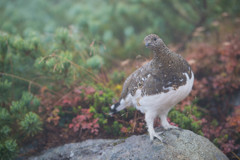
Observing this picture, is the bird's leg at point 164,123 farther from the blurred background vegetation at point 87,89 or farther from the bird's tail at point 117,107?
the bird's tail at point 117,107

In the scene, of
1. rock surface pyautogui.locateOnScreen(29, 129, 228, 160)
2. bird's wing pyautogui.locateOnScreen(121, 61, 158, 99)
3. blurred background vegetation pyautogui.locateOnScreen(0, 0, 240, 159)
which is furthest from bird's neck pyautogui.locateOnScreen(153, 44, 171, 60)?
rock surface pyautogui.locateOnScreen(29, 129, 228, 160)

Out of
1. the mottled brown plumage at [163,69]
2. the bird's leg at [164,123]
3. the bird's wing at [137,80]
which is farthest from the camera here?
the bird's leg at [164,123]

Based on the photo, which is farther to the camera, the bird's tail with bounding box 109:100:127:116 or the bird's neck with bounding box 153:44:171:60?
the bird's tail with bounding box 109:100:127:116

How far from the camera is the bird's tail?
9.66 ft

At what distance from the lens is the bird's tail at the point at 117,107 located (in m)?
2.94

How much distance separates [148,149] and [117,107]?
2.42 ft

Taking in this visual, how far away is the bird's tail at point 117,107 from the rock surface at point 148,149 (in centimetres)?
41

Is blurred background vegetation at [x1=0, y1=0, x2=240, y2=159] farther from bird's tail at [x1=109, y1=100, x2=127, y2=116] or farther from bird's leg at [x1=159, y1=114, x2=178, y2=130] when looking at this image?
bird's leg at [x1=159, y1=114, x2=178, y2=130]

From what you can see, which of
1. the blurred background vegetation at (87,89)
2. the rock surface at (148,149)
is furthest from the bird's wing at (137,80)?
the rock surface at (148,149)

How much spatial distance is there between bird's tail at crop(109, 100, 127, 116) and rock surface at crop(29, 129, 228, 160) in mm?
412

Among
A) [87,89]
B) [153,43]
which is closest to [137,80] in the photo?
[153,43]

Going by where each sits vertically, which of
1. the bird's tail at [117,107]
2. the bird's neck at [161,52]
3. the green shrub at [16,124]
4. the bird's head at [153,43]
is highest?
the bird's head at [153,43]

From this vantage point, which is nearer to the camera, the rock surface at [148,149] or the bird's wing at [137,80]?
the rock surface at [148,149]

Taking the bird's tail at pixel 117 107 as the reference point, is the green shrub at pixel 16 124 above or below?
below
